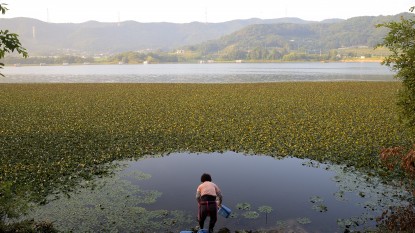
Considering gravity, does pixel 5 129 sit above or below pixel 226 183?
Result: above

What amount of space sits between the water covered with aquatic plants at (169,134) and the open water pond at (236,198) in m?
1.48

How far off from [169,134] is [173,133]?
437 millimetres

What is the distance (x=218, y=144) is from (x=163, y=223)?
11.6 metres

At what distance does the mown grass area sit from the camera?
62.5 feet

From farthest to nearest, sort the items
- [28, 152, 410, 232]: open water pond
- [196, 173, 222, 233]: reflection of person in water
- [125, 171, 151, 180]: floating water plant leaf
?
[125, 171, 151, 180]: floating water plant leaf
[28, 152, 410, 232]: open water pond
[196, 173, 222, 233]: reflection of person in water

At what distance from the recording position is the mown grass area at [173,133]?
19.1 meters

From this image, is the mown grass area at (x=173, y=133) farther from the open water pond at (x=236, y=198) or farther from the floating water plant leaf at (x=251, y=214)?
the floating water plant leaf at (x=251, y=214)

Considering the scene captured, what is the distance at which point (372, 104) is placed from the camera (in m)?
40.4

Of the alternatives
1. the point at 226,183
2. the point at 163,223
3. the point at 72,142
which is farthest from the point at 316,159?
the point at 72,142

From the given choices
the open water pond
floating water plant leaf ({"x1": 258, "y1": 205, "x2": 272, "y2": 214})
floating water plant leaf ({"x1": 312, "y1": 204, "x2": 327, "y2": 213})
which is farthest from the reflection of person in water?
floating water plant leaf ({"x1": 312, "y1": 204, "x2": 327, "y2": 213})

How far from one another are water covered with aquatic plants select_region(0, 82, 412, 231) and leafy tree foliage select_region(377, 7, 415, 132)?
21.6ft

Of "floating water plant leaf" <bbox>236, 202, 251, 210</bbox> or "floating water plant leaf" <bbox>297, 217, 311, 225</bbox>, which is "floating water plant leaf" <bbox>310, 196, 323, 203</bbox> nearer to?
"floating water plant leaf" <bbox>297, 217, 311, 225</bbox>

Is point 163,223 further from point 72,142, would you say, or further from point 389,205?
point 72,142

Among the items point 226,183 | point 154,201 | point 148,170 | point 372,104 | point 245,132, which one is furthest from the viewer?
point 372,104
